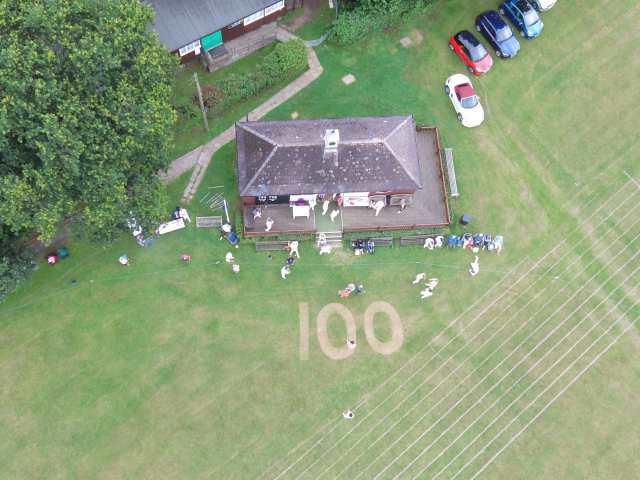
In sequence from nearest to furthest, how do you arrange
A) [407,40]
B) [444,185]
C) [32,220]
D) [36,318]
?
[32,220], [36,318], [444,185], [407,40]

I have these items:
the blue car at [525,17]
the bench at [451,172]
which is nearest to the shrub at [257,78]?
the bench at [451,172]

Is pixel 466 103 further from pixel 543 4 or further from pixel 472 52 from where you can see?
pixel 543 4

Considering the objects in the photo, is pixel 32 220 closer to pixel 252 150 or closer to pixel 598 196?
pixel 252 150

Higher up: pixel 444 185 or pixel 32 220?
pixel 32 220

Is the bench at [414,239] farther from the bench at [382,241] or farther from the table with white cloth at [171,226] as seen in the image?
the table with white cloth at [171,226]

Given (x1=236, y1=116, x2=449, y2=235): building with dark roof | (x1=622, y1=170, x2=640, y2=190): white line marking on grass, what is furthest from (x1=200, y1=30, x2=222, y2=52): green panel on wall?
(x1=622, y1=170, x2=640, y2=190): white line marking on grass

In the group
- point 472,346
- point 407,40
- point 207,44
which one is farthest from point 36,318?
point 407,40
